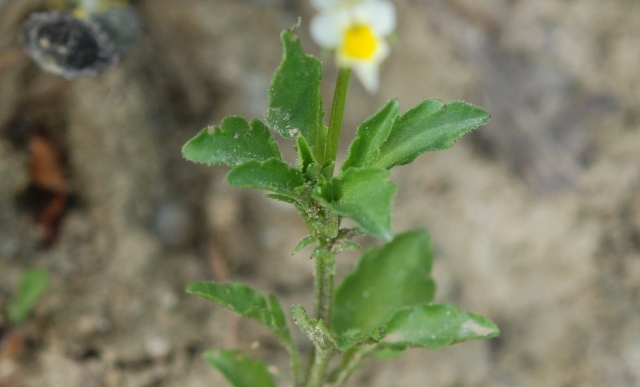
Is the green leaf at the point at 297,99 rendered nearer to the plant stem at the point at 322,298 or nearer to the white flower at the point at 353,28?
the plant stem at the point at 322,298

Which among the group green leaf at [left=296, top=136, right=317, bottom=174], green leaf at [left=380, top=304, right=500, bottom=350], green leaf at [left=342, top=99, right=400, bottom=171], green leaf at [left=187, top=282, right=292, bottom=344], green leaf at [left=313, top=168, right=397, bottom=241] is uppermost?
green leaf at [left=342, top=99, right=400, bottom=171]

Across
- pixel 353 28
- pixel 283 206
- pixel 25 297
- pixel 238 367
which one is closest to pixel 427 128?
pixel 353 28

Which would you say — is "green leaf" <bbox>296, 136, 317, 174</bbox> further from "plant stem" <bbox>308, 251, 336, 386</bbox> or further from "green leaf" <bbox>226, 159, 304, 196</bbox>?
"plant stem" <bbox>308, 251, 336, 386</bbox>

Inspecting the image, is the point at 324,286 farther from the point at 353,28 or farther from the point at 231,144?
the point at 353,28

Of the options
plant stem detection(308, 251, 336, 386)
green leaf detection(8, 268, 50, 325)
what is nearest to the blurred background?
green leaf detection(8, 268, 50, 325)

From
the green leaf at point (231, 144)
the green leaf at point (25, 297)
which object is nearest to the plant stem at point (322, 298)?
the green leaf at point (231, 144)

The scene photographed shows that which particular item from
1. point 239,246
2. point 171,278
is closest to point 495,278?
point 239,246
